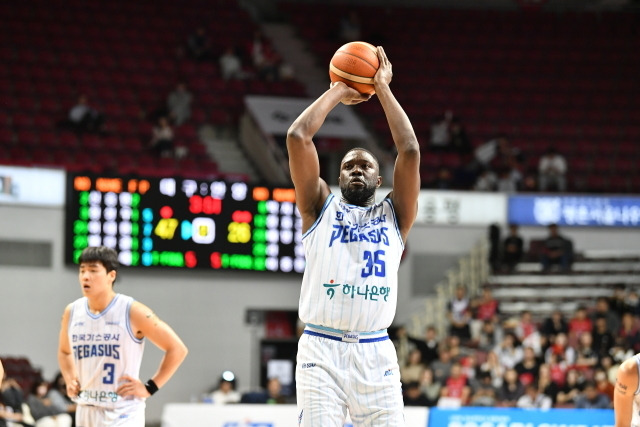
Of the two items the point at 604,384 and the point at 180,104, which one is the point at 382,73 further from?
the point at 180,104

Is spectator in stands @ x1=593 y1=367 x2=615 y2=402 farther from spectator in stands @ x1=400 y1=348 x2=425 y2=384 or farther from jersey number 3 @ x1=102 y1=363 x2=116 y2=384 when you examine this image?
jersey number 3 @ x1=102 y1=363 x2=116 y2=384

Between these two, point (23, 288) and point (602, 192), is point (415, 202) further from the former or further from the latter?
point (602, 192)

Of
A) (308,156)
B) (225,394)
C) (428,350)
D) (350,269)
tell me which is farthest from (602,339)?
(308,156)

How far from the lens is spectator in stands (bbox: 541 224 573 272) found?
59.3 ft

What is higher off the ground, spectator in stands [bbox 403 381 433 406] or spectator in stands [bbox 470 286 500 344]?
spectator in stands [bbox 470 286 500 344]

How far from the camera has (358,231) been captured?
16.9 ft

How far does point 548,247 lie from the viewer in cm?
1819

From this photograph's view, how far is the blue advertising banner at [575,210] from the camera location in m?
18.6

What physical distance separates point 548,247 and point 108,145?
7653 mm

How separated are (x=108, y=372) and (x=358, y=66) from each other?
7.92 feet

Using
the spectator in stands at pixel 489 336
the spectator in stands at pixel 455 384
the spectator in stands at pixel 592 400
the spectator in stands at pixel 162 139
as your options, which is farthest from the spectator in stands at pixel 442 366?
the spectator in stands at pixel 162 139

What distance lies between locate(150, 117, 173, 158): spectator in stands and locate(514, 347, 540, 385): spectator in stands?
7.12m

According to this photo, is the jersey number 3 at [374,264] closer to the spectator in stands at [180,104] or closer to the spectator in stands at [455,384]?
the spectator in stands at [455,384]

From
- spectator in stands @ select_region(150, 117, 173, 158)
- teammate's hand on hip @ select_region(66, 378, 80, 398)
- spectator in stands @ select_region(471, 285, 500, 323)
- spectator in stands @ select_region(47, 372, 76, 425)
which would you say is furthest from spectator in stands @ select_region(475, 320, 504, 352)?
teammate's hand on hip @ select_region(66, 378, 80, 398)
